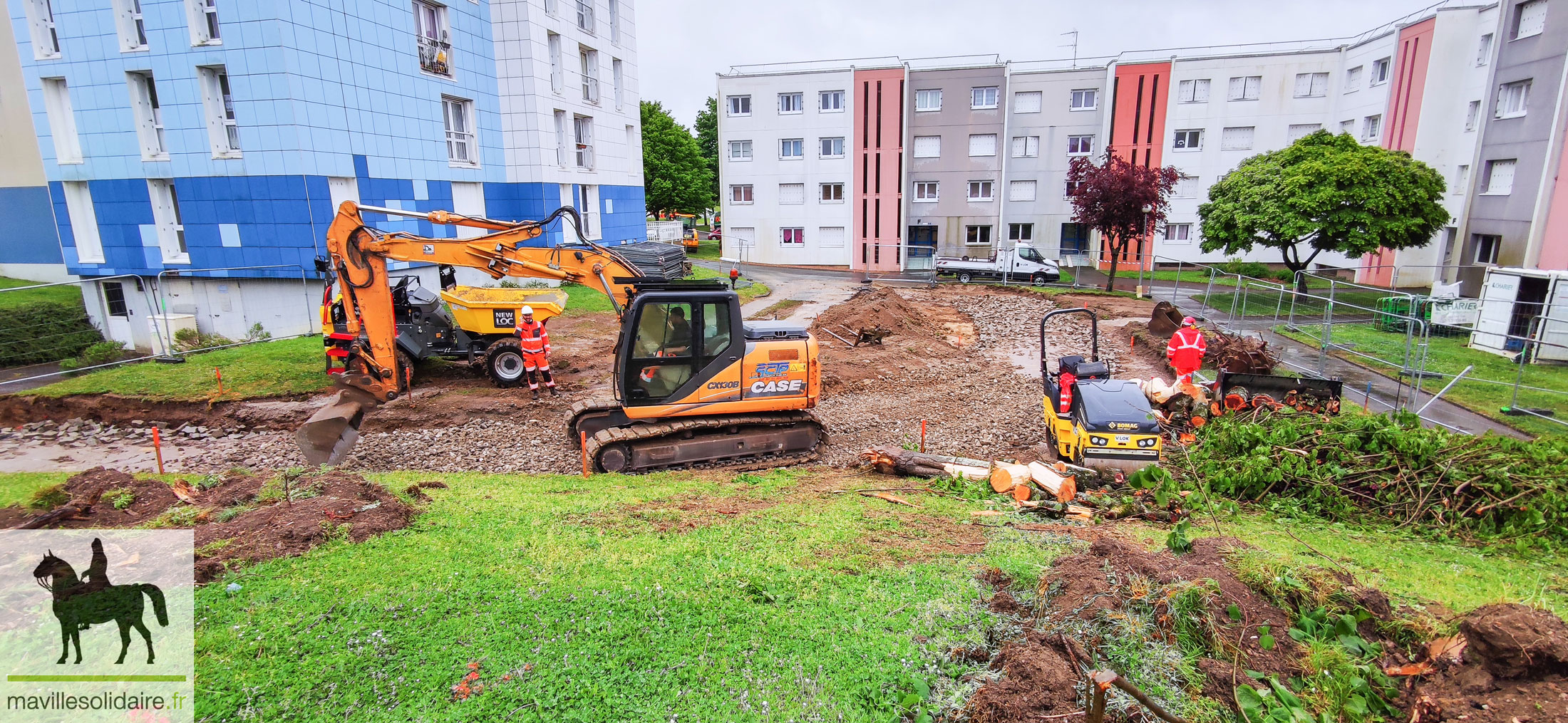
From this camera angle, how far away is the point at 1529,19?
23.1 meters

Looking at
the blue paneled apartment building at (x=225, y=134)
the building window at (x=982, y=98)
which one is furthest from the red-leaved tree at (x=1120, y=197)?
the blue paneled apartment building at (x=225, y=134)

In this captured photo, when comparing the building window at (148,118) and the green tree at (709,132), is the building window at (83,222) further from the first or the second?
the green tree at (709,132)

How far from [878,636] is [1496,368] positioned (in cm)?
1843

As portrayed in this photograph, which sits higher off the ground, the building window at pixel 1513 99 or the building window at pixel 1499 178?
the building window at pixel 1513 99

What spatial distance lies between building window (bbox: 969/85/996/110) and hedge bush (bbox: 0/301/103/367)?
36.3 meters

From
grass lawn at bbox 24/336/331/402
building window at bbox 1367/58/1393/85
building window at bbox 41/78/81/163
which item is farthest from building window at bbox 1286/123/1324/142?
building window at bbox 41/78/81/163

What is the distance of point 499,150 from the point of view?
1024 inches

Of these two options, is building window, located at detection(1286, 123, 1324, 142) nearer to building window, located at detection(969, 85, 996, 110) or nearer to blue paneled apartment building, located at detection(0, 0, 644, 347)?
building window, located at detection(969, 85, 996, 110)

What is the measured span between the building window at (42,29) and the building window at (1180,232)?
44159mm

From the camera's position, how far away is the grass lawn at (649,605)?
14.9 ft

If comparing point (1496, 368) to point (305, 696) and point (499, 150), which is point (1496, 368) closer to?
point (305, 696)

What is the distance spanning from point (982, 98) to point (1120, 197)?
13063 millimetres

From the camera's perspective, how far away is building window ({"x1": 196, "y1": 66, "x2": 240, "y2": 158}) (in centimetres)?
1825

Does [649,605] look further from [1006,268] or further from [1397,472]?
[1006,268]
